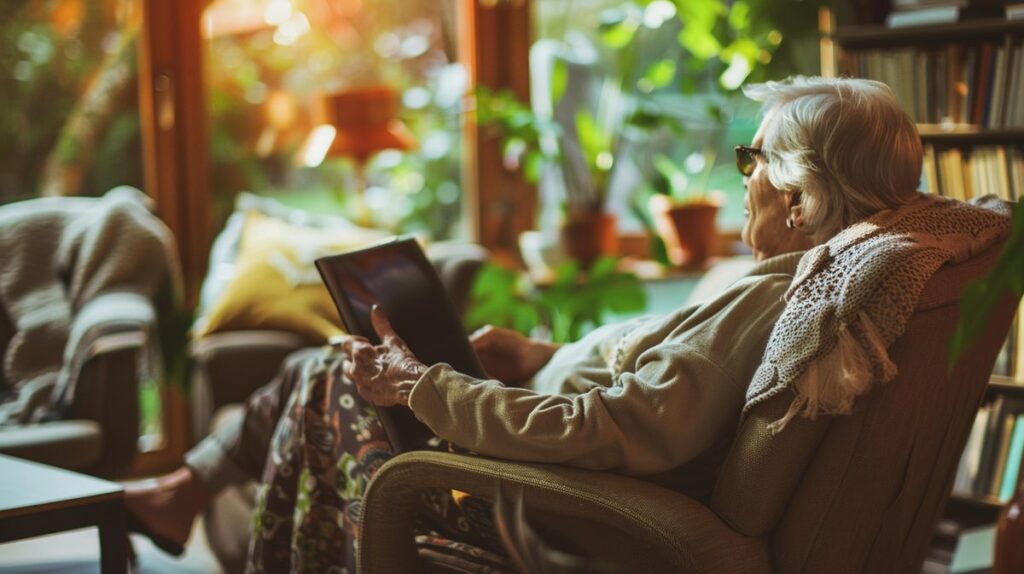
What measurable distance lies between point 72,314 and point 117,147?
92cm

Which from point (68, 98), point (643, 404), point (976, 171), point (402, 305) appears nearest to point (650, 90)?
point (976, 171)

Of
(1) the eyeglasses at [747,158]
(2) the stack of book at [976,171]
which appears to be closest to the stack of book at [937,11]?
(2) the stack of book at [976,171]

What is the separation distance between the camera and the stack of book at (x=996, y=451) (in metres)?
2.90

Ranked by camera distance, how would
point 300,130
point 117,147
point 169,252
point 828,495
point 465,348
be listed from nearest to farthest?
point 828,495, point 465,348, point 169,252, point 117,147, point 300,130

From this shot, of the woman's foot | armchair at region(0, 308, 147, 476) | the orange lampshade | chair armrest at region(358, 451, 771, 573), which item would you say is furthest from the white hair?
the orange lampshade

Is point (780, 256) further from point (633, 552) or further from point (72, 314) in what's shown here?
point (72, 314)

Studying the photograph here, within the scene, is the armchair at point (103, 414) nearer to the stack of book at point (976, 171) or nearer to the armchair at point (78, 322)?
the armchair at point (78, 322)

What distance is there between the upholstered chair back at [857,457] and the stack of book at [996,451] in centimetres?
146

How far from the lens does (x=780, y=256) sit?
1757 millimetres

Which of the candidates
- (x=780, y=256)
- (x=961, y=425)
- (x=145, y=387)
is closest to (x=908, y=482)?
(x=961, y=425)

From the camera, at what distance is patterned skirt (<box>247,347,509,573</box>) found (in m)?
1.85

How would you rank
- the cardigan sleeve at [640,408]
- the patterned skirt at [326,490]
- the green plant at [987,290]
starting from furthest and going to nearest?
the patterned skirt at [326,490] → the cardigan sleeve at [640,408] → the green plant at [987,290]

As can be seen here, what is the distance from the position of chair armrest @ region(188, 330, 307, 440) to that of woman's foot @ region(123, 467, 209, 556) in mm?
825

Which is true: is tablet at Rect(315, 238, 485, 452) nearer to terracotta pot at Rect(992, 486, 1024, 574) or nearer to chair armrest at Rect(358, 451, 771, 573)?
chair armrest at Rect(358, 451, 771, 573)
